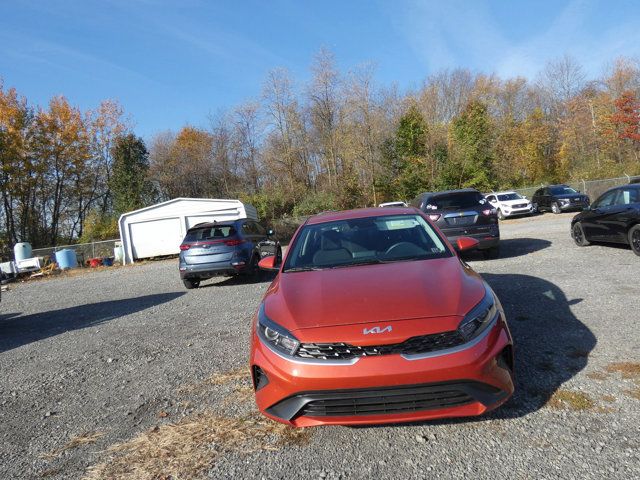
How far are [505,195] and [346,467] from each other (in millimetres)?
26385

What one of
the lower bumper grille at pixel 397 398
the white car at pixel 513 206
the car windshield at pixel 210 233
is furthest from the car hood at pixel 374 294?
the white car at pixel 513 206

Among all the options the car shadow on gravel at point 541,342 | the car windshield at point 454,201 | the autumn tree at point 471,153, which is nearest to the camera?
the car shadow on gravel at point 541,342

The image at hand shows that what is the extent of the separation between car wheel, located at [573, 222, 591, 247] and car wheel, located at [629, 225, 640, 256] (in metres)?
1.65

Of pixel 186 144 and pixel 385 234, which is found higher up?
pixel 186 144

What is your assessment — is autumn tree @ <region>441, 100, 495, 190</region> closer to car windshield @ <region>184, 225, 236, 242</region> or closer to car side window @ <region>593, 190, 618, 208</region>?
car side window @ <region>593, 190, 618, 208</region>

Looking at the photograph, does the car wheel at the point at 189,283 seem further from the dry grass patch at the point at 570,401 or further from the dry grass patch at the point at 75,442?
the dry grass patch at the point at 570,401

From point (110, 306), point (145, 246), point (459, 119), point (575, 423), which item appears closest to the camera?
point (575, 423)

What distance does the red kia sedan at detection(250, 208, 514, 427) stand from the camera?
260cm

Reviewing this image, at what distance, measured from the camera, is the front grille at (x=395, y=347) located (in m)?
2.65

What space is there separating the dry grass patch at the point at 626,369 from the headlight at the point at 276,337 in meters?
2.63

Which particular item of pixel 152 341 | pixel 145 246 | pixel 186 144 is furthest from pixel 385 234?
pixel 186 144

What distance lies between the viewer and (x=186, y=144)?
148ft

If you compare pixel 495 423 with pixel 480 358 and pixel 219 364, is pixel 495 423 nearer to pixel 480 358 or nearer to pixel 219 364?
pixel 480 358

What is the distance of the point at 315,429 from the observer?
3080mm
